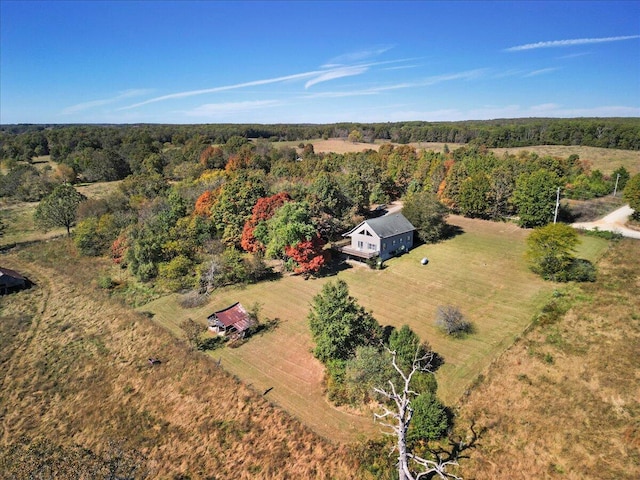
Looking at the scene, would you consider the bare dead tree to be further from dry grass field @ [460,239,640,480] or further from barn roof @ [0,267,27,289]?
barn roof @ [0,267,27,289]

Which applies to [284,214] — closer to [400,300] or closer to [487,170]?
[400,300]

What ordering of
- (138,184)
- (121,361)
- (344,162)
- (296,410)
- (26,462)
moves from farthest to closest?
(344,162) < (138,184) < (121,361) < (296,410) < (26,462)

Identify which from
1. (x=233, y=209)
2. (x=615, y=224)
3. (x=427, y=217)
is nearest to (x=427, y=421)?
(x=427, y=217)

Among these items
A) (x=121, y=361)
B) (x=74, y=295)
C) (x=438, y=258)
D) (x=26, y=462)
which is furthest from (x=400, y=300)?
(x=74, y=295)

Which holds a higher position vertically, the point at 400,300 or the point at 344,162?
the point at 344,162

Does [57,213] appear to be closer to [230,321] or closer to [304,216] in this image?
[304,216]

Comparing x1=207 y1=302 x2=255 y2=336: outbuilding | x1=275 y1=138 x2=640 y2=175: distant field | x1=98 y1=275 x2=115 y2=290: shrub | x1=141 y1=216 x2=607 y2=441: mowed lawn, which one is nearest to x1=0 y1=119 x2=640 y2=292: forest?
x1=98 y1=275 x2=115 y2=290: shrub
